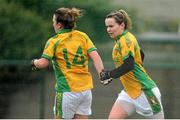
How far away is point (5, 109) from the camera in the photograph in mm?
11211

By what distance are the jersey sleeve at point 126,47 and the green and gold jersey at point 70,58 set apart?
19.6 inches

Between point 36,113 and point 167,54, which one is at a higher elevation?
point 167,54

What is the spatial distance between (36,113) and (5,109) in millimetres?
500

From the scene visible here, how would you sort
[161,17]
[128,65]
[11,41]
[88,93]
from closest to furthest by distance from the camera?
[128,65]
[88,93]
[11,41]
[161,17]

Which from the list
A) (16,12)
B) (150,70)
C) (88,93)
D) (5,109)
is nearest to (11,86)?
(5,109)

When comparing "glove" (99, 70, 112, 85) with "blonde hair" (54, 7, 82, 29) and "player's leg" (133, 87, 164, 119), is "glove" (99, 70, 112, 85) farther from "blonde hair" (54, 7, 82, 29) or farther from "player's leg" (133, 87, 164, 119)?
"blonde hair" (54, 7, 82, 29)

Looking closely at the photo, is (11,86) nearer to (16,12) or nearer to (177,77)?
(16,12)

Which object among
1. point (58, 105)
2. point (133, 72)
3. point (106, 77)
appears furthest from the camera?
point (58, 105)

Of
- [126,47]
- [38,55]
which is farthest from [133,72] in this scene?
[38,55]

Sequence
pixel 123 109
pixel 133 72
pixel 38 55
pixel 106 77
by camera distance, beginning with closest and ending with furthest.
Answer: pixel 106 77 < pixel 133 72 < pixel 123 109 < pixel 38 55

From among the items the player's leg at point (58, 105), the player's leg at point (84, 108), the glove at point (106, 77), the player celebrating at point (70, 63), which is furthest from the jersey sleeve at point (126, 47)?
the player's leg at point (58, 105)

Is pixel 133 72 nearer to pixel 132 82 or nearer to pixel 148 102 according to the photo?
pixel 132 82

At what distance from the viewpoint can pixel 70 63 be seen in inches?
306

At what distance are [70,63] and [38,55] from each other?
3.32m
